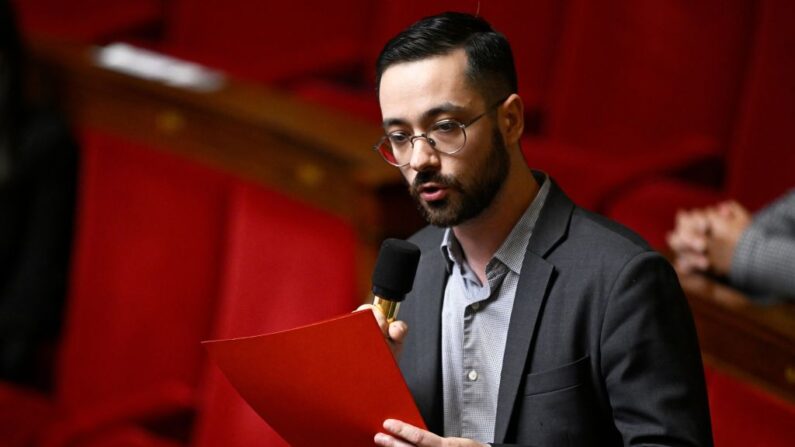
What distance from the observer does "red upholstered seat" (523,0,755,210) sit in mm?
467

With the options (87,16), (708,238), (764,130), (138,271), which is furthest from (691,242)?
(87,16)

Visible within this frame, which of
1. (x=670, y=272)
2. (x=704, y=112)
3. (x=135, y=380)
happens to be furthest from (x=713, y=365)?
(x=135, y=380)

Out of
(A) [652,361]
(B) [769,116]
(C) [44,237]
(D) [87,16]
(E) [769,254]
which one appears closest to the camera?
(A) [652,361]

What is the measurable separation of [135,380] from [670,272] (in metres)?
0.35

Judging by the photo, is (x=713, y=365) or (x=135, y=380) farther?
(x=135, y=380)

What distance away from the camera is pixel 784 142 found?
45 cm

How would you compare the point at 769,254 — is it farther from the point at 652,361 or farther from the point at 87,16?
the point at 87,16

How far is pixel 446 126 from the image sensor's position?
9.1 inches

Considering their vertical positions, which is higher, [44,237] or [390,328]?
[390,328]

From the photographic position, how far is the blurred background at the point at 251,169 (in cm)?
44

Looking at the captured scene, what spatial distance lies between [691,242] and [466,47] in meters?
0.17

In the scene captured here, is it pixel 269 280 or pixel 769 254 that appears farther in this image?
pixel 269 280

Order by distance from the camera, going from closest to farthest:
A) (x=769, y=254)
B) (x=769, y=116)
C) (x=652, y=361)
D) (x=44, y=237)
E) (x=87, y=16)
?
(x=652, y=361)
(x=769, y=254)
(x=769, y=116)
(x=44, y=237)
(x=87, y=16)

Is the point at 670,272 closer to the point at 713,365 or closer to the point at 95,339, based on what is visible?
the point at 713,365
